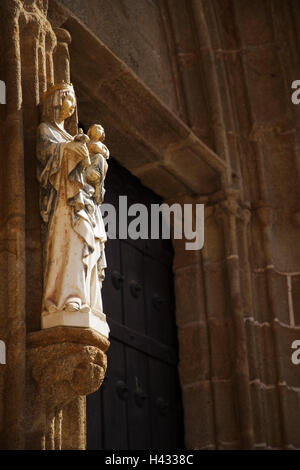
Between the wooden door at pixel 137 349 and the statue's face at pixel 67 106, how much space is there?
1.84 meters

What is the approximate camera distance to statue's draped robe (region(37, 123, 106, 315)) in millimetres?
5668

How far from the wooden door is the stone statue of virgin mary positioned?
1673 mm

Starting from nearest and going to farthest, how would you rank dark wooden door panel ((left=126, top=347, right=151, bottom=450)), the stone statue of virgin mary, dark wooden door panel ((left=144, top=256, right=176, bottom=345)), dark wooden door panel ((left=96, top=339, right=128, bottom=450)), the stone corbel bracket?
the stone corbel bracket < the stone statue of virgin mary < dark wooden door panel ((left=96, top=339, right=128, bottom=450)) < dark wooden door panel ((left=126, top=347, right=151, bottom=450)) < dark wooden door panel ((left=144, top=256, right=176, bottom=345))

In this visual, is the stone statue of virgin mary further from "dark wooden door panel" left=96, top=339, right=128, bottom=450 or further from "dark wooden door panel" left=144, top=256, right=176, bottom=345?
"dark wooden door panel" left=144, top=256, right=176, bottom=345

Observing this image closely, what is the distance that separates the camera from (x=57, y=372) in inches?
217

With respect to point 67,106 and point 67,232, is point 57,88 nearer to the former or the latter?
point 67,106

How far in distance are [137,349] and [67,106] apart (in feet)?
7.89

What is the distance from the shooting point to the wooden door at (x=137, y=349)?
7.49m

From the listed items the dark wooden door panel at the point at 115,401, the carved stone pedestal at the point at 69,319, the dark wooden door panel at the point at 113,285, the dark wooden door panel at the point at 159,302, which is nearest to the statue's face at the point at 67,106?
the carved stone pedestal at the point at 69,319

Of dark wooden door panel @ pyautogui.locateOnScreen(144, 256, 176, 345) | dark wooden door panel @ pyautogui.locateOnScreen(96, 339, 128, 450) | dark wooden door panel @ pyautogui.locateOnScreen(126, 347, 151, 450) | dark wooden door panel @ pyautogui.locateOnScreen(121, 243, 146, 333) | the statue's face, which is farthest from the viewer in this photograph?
dark wooden door panel @ pyautogui.locateOnScreen(144, 256, 176, 345)

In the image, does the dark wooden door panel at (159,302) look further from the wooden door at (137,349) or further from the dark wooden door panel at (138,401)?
the dark wooden door panel at (138,401)

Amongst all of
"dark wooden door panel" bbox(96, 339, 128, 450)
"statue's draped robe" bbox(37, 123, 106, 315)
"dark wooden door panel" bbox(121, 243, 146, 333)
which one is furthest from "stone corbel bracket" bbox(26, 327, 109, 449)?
"dark wooden door panel" bbox(121, 243, 146, 333)

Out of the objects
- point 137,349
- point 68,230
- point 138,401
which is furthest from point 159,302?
point 68,230
